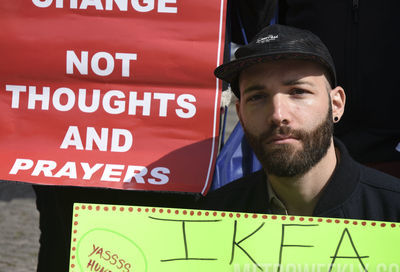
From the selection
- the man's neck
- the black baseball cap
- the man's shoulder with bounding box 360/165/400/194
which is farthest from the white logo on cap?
the man's shoulder with bounding box 360/165/400/194

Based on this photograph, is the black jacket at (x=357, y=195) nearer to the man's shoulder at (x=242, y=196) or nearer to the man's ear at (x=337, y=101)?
the man's shoulder at (x=242, y=196)

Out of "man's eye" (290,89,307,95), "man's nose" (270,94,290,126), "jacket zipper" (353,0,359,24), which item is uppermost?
"jacket zipper" (353,0,359,24)

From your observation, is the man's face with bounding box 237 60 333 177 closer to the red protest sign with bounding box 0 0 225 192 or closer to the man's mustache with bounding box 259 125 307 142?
the man's mustache with bounding box 259 125 307 142

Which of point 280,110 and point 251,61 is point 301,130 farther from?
point 251,61

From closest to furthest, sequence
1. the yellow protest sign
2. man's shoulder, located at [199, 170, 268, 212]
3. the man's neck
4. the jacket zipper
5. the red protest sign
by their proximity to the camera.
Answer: the yellow protest sign, the man's neck, man's shoulder, located at [199, 170, 268, 212], the red protest sign, the jacket zipper

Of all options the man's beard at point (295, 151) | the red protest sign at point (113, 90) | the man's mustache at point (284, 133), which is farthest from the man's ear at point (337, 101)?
Answer: the red protest sign at point (113, 90)

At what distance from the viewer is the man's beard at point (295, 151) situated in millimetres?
2027

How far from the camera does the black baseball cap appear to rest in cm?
202

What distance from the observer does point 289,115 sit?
6.61 feet

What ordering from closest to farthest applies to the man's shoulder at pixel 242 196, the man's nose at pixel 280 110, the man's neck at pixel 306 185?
the man's nose at pixel 280 110 < the man's neck at pixel 306 185 < the man's shoulder at pixel 242 196

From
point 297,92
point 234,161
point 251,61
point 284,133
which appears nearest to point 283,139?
point 284,133

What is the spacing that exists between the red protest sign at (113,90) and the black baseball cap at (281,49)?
1.18ft

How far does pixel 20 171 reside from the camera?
2.45 metres

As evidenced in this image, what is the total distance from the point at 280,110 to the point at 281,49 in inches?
8.1
